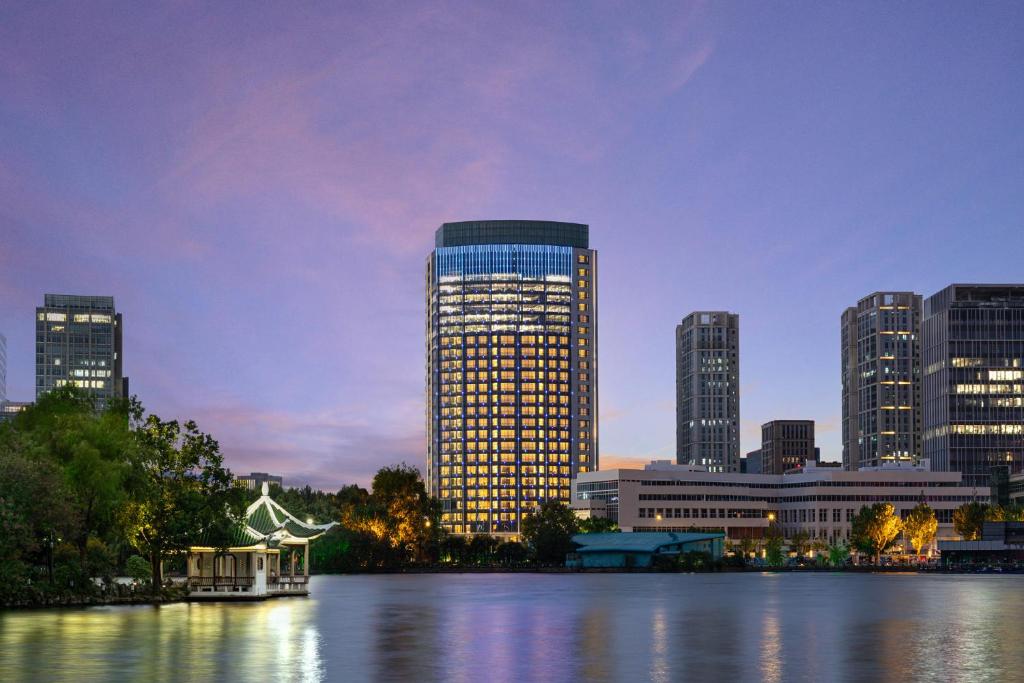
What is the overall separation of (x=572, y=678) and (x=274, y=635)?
26.3 metres

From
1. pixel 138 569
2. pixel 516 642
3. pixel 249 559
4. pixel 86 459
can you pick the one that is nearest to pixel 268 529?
pixel 249 559

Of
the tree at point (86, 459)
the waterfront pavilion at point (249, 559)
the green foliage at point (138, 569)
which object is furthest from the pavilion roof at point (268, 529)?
the green foliage at point (138, 569)

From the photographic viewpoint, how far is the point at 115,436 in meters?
102

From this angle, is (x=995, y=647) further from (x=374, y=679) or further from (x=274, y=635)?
(x=274, y=635)

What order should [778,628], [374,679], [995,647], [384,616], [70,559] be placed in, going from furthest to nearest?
[70,559]
[384,616]
[778,628]
[995,647]
[374,679]

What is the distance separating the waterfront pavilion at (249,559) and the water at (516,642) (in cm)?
756

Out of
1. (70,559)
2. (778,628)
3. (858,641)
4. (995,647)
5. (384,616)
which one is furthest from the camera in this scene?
(70,559)

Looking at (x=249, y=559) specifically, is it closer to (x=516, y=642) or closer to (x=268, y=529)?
(x=268, y=529)

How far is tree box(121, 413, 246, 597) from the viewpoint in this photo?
102188mm

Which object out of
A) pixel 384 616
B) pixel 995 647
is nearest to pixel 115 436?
pixel 384 616

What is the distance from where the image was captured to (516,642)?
62781 mm

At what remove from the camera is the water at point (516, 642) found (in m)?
47.4

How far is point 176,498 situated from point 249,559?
15.5 meters

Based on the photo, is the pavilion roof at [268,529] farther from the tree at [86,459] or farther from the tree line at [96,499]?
the tree at [86,459]
